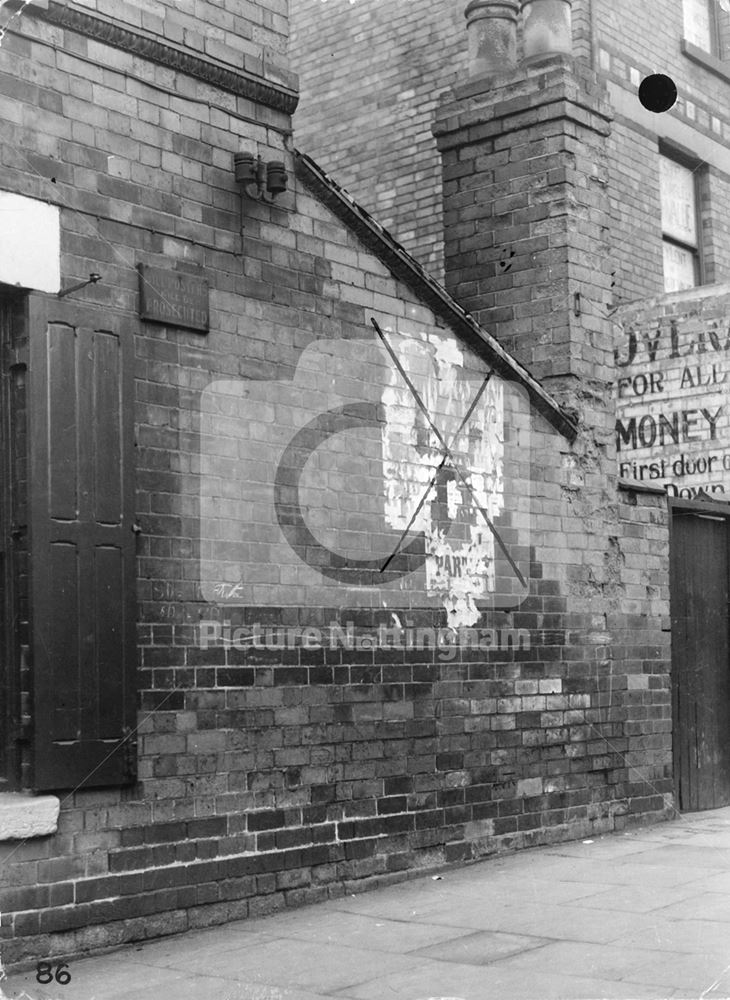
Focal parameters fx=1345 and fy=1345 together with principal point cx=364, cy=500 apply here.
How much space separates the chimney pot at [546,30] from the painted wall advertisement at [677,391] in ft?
10.5

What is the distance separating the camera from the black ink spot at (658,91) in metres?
14.3

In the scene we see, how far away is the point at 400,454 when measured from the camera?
8.92 meters

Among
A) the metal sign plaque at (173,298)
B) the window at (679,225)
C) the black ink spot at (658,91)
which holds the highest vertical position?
the black ink spot at (658,91)

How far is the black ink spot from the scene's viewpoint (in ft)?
47.0

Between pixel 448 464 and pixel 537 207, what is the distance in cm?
258

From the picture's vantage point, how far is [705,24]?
16125 mm

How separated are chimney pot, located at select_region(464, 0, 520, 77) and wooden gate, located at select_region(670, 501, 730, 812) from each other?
4.05 metres

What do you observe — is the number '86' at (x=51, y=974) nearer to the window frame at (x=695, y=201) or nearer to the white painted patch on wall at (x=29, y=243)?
the white painted patch on wall at (x=29, y=243)

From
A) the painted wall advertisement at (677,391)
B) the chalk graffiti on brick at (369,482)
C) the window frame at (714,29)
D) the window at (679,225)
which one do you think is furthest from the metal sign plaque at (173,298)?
the window frame at (714,29)

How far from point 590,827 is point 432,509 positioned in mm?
2935

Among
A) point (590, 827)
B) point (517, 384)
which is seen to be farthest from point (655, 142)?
point (590, 827)

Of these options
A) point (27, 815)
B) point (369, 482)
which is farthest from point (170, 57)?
point (27, 815)

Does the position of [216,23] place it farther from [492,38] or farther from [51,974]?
[51,974]

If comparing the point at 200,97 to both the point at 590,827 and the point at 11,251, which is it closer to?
the point at 11,251
